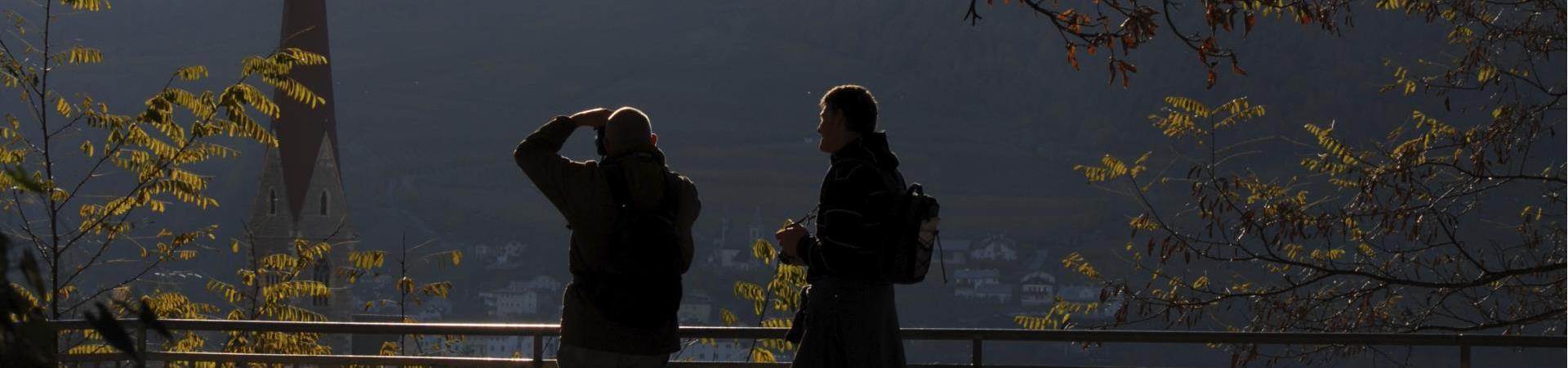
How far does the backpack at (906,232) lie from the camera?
3.89m

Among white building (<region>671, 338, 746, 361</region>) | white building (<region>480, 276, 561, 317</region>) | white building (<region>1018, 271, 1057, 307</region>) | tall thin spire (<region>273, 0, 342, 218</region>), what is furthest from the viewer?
white building (<region>480, 276, 561, 317</region>)

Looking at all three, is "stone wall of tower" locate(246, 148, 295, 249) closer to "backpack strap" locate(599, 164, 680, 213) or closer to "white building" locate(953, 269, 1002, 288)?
"backpack strap" locate(599, 164, 680, 213)

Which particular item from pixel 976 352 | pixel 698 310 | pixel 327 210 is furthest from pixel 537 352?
pixel 698 310

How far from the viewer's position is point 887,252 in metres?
3.92

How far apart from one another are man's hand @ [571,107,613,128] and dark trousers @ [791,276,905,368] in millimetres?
741

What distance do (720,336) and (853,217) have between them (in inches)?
66.2

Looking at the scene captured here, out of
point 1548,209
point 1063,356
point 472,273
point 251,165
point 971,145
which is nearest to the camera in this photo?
point 1548,209

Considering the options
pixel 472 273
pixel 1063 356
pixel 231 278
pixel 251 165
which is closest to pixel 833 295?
pixel 1063 356

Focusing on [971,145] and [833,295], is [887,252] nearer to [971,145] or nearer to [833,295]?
[833,295]

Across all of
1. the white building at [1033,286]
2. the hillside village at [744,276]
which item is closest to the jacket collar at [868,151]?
the hillside village at [744,276]

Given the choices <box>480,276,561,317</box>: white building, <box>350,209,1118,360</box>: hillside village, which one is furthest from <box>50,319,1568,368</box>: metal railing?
<box>480,276,561,317</box>: white building

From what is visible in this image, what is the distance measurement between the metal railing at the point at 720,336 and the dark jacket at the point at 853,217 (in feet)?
4.04

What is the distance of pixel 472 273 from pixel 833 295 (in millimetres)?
118466

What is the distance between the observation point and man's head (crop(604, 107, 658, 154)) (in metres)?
4.11
